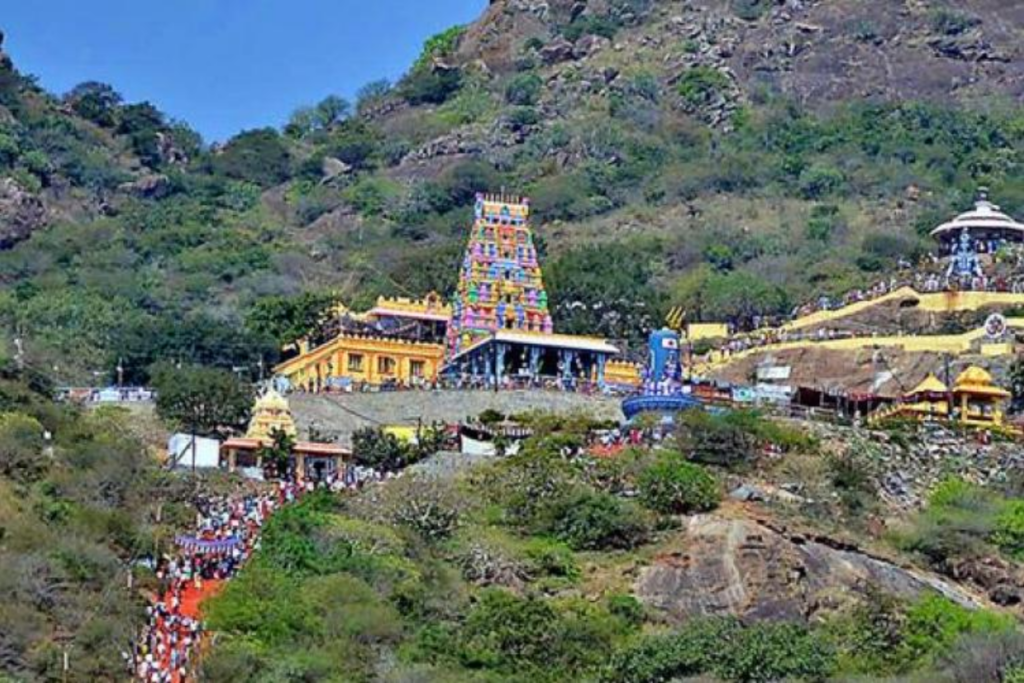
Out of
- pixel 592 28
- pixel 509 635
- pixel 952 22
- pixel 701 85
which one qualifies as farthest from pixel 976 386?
pixel 592 28

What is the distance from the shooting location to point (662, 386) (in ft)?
190

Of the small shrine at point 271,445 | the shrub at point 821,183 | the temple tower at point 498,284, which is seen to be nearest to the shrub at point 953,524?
the small shrine at point 271,445

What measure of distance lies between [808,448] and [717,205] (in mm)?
41953

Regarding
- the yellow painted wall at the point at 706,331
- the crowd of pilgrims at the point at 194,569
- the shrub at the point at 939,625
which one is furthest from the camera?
the yellow painted wall at the point at 706,331

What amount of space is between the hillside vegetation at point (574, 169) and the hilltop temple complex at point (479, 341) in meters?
3.97

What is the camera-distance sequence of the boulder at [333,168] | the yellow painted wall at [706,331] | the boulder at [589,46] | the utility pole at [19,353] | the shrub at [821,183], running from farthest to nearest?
the boulder at [589,46], the boulder at [333,168], the shrub at [821,183], the yellow painted wall at [706,331], the utility pole at [19,353]

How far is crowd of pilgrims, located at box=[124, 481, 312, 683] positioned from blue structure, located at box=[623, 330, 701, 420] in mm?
8075

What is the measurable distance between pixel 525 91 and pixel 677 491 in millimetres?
60186

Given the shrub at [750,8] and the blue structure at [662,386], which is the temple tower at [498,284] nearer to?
the blue structure at [662,386]

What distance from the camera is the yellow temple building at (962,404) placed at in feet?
192

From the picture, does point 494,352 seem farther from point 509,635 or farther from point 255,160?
point 255,160

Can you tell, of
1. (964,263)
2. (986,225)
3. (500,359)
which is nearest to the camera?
(500,359)

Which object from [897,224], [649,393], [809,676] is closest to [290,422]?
[649,393]

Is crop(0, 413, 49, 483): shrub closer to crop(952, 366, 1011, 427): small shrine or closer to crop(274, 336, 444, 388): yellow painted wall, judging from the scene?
crop(274, 336, 444, 388): yellow painted wall
